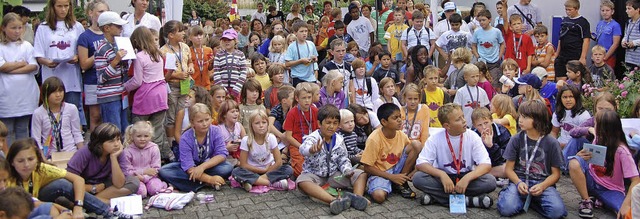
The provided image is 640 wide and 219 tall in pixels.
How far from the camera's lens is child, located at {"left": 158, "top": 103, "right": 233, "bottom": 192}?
615 centimetres

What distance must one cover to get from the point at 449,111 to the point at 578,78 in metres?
2.76

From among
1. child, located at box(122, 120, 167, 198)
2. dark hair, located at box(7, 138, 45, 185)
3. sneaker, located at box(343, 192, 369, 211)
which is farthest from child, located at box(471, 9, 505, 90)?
dark hair, located at box(7, 138, 45, 185)

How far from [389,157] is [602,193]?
184 cm

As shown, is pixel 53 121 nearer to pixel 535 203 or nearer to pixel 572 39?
pixel 535 203

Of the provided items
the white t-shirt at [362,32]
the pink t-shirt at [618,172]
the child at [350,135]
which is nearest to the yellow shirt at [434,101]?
the child at [350,135]

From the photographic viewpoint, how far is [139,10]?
818 cm

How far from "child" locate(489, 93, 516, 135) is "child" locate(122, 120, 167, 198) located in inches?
138

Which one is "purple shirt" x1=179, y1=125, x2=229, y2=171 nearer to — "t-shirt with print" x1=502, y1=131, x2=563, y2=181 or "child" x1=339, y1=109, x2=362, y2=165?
"child" x1=339, y1=109, x2=362, y2=165

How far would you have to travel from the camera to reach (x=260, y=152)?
253 inches

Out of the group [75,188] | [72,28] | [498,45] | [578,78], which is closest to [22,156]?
[75,188]

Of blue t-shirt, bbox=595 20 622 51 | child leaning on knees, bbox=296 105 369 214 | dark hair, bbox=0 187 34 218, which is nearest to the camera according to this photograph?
dark hair, bbox=0 187 34 218

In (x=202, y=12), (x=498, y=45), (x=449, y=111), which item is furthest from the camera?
(x=202, y=12)

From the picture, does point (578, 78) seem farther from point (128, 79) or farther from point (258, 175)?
point (128, 79)

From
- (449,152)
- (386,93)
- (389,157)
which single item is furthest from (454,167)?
(386,93)
